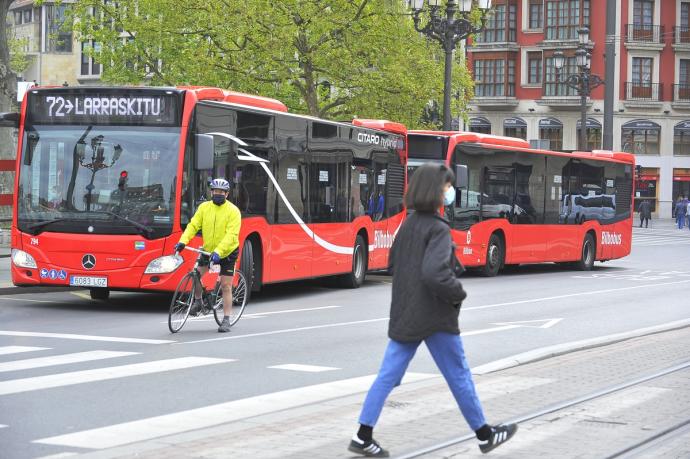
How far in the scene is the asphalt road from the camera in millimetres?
9758

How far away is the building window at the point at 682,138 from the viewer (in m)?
80.5

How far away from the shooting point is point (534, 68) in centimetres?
8119

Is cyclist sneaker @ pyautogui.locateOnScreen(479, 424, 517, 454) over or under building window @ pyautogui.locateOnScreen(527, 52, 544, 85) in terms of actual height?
under

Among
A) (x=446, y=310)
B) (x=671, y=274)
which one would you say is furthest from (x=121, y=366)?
(x=671, y=274)

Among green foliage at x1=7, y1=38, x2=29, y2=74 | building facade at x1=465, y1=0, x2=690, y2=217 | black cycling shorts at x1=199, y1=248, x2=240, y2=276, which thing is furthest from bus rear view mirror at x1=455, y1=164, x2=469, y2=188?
green foliage at x1=7, y1=38, x2=29, y2=74

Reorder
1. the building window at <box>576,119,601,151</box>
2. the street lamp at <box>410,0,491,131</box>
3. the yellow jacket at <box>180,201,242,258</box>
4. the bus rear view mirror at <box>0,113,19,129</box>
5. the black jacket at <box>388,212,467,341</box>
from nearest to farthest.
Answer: the black jacket at <box>388,212,467,341</box>
the yellow jacket at <box>180,201,242,258</box>
the bus rear view mirror at <box>0,113,19,129</box>
the street lamp at <box>410,0,491,131</box>
the building window at <box>576,119,601,151</box>

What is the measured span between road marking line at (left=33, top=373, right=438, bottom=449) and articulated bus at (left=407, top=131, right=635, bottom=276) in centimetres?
1667

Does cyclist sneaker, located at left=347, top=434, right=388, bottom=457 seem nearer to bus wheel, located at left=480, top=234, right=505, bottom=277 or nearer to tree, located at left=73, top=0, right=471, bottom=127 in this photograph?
bus wheel, located at left=480, top=234, right=505, bottom=277

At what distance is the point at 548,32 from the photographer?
80562 mm

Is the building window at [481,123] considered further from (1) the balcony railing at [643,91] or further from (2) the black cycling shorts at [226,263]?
(2) the black cycling shorts at [226,263]

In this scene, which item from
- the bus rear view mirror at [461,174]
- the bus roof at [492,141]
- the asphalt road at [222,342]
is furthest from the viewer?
the bus roof at [492,141]

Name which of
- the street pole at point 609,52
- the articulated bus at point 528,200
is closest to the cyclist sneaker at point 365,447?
the articulated bus at point 528,200

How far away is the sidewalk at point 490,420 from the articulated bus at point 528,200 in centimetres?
1575

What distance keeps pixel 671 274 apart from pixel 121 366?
21.7 metres
